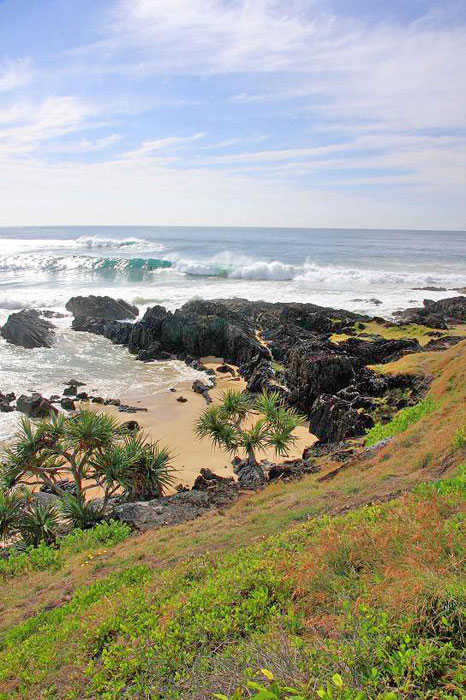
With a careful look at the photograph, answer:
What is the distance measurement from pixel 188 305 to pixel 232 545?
41404 millimetres

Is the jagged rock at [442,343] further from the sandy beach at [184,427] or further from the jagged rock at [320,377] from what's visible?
the sandy beach at [184,427]

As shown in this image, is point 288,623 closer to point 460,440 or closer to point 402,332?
point 460,440

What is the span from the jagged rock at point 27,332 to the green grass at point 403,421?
1421 inches

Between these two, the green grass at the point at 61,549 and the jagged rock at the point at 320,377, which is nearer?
the green grass at the point at 61,549

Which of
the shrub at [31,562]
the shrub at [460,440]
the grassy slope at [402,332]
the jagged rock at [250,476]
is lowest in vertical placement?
the jagged rock at [250,476]

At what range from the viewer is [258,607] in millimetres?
6383

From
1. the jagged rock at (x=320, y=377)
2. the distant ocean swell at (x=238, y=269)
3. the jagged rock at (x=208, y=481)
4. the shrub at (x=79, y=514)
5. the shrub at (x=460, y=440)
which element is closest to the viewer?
the shrub at (x=460, y=440)

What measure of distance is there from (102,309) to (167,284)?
29.2m

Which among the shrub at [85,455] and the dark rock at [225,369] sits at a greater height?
the shrub at [85,455]

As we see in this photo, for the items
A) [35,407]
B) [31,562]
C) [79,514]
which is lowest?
[35,407]

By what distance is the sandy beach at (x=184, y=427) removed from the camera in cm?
2248

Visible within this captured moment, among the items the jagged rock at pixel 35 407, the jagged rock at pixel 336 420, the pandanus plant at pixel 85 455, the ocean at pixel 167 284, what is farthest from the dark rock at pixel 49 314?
the pandanus plant at pixel 85 455

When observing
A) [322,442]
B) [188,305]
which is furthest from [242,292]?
[322,442]

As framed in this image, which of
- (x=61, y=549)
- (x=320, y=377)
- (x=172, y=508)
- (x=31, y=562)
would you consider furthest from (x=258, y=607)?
(x=320, y=377)
